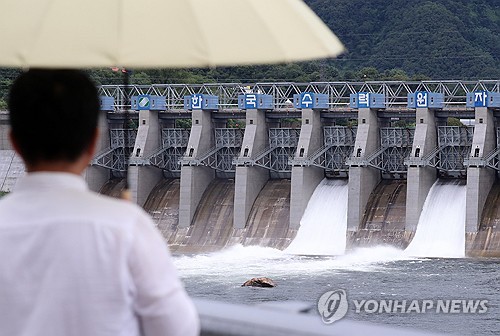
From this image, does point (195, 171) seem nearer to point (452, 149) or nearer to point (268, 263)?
point (268, 263)

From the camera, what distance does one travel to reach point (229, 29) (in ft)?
14.8

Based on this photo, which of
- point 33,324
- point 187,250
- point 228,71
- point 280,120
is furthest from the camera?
point 228,71

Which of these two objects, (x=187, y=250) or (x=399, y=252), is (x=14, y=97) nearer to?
(x=399, y=252)

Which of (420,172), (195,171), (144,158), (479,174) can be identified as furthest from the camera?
(144,158)

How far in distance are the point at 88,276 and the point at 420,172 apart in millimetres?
51507

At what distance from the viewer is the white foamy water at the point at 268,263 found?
49.2 meters

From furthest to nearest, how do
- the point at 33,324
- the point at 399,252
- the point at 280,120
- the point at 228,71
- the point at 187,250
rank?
the point at 228,71, the point at 280,120, the point at 187,250, the point at 399,252, the point at 33,324

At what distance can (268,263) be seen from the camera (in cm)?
5294

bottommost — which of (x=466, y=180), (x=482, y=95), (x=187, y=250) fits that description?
(x=187, y=250)

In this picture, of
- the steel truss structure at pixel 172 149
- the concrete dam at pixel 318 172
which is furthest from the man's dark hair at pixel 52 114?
the steel truss structure at pixel 172 149

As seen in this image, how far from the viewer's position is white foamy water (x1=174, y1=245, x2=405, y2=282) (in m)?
49.2

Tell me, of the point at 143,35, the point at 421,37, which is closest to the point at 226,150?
the point at 421,37

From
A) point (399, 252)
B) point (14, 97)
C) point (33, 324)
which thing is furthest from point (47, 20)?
point (399, 252)

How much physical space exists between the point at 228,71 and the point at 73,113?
92281 mm
